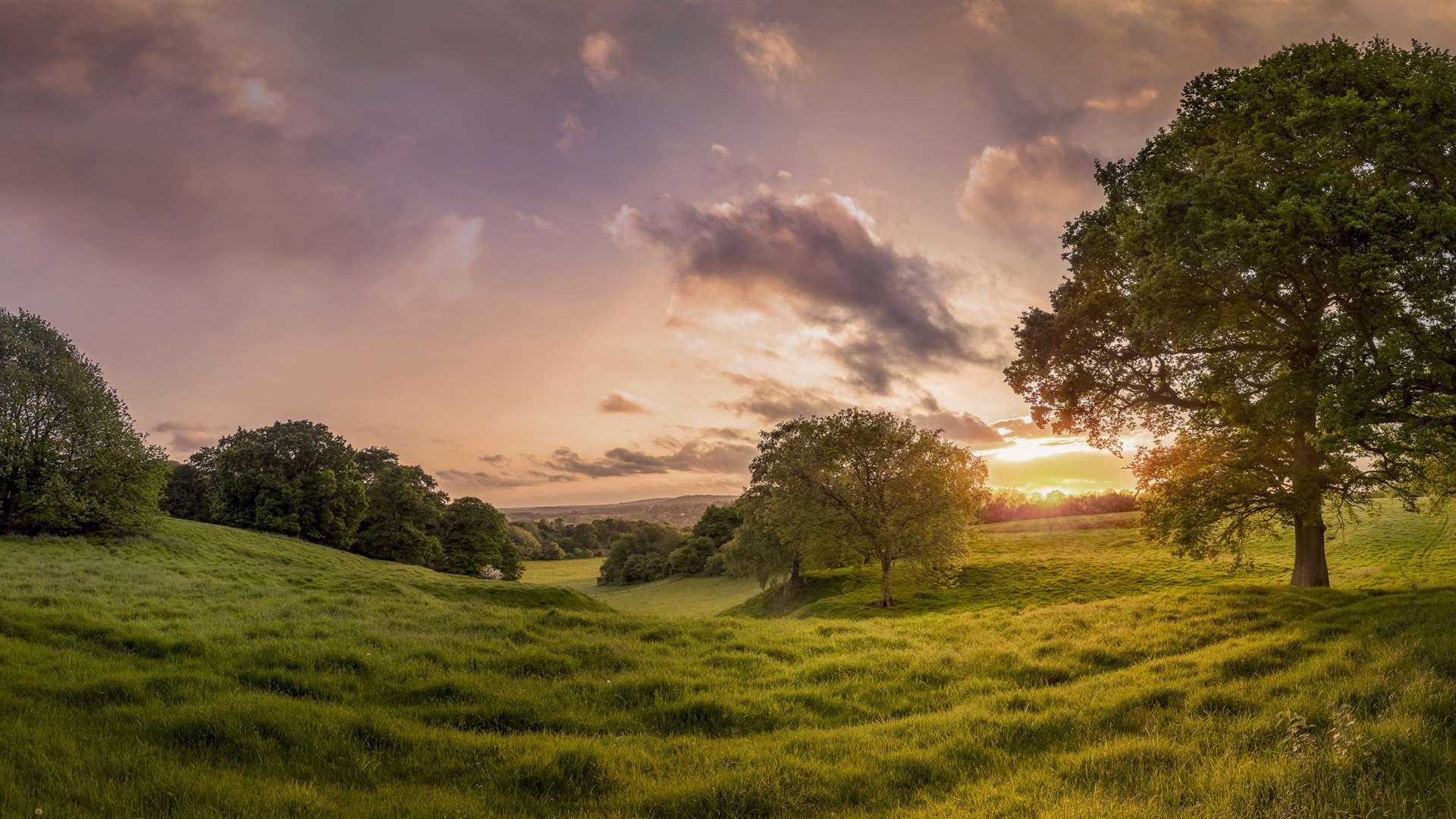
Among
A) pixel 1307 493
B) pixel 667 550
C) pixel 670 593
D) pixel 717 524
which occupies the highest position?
pixel 1307 493

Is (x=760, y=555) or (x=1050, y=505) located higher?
(x=1050, y=505)

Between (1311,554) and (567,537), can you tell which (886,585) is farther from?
(567,537)

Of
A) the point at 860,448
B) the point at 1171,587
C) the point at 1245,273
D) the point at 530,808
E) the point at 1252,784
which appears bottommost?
the point at 1171,587

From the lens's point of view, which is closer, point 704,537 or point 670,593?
point 670,593

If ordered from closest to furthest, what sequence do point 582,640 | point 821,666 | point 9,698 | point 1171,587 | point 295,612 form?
point 9,698
point 821,666
point 582,640
point 295,612
point 1171,587

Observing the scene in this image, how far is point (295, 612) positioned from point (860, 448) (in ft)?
97.6

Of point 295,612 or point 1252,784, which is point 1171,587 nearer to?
point 1252,784

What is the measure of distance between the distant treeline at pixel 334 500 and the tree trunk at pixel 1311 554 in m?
67.2

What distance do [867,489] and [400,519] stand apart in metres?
53.4

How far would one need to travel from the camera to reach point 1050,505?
87312 mm

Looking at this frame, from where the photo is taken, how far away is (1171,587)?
3391cm

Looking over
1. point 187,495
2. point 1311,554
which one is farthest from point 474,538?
point 1311,554

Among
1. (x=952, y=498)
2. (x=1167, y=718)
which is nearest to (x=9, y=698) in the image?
(x=1167, y=718)

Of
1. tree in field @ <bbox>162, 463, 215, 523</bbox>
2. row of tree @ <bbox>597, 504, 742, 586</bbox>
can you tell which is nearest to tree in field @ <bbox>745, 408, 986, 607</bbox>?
row of tree @ <bbox>597, 504, 742, 586</bbox>
